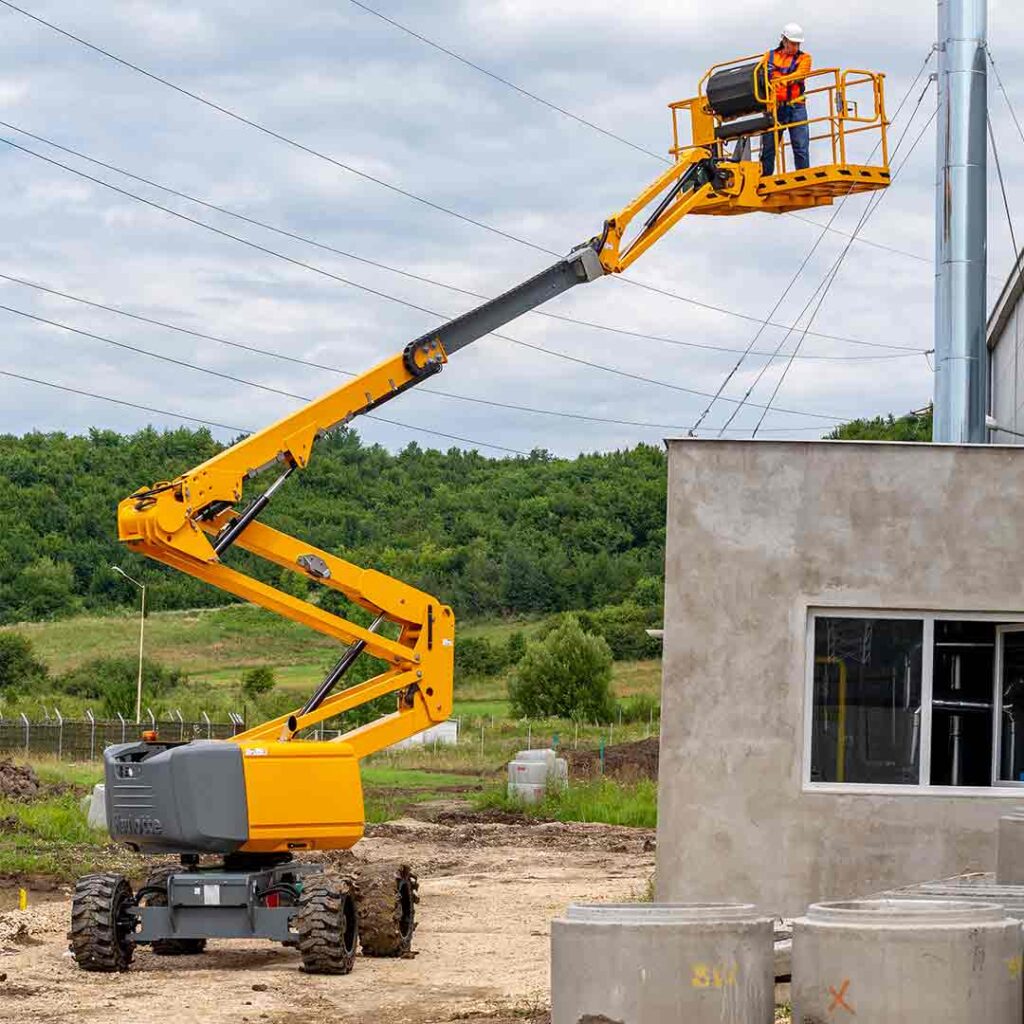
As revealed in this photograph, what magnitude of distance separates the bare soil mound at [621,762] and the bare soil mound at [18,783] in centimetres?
1371

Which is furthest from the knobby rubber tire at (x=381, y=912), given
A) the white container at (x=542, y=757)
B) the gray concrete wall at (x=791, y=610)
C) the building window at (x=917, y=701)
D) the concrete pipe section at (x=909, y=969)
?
the white container at (x=542, y=757)

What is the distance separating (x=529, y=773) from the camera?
39.8 m

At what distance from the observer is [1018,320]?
24.4 meters

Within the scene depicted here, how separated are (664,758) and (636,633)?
284 ft

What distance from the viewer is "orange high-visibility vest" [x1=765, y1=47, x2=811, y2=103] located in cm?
2062

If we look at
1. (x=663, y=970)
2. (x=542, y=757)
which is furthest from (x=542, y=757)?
(x=663, y=970)

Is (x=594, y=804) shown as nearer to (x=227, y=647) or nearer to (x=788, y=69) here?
(x=788, y=69)

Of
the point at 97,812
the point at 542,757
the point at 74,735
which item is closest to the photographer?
the point at 97,812

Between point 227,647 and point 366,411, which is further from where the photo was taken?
point 227,647

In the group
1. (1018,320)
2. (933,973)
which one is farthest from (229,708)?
(933,973)

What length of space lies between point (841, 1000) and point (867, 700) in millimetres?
6243

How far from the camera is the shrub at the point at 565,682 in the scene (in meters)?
76.5

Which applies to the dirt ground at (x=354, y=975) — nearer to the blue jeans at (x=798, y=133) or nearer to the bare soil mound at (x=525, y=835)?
the bare soil mound at (x=525, y=835)

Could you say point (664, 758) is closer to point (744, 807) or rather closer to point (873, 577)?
point (744, 807)
